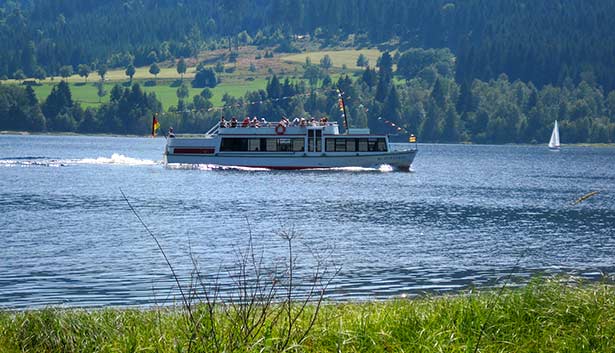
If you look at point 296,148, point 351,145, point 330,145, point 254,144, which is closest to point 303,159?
point 296,148

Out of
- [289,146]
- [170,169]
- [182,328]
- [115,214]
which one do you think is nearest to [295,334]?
[182,328]

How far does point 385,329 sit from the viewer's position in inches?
672

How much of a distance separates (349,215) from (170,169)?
2003 inches

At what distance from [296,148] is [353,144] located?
17.4 feet

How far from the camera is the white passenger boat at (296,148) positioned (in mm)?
96562

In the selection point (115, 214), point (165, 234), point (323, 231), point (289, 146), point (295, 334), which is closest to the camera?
point (295, 334)

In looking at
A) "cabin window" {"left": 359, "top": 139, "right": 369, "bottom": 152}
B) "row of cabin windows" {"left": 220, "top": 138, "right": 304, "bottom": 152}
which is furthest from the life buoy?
"cabin window" {"left": 359, "top": 139, "right": 369, "bottom": 152}

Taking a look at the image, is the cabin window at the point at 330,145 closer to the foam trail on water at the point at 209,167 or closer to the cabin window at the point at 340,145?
the cabin window at the point at 340,145

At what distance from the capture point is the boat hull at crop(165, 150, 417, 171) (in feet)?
323

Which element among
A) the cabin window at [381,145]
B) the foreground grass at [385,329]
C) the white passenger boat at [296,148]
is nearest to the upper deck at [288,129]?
the white passenger boat at [296,148]

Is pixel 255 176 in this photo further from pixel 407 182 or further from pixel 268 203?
pixel 268 203

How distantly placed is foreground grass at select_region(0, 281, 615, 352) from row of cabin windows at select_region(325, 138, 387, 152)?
77833 mm

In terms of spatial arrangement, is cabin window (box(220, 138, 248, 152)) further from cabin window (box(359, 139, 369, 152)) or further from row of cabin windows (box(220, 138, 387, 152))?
cabin window (box(359, 139, 369, 152))

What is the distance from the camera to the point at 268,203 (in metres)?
65.2
